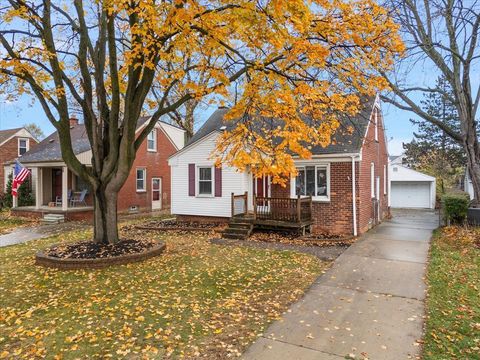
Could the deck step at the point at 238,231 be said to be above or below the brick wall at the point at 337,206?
below

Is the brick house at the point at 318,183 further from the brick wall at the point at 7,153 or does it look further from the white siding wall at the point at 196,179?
the brick wall at the point at 7,153

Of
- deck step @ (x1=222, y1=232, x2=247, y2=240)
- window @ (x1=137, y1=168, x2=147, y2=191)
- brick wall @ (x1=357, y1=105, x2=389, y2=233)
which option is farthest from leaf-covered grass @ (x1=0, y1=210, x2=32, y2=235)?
brick wall @ (x1=357, y1=105, x2=389, y2=233)

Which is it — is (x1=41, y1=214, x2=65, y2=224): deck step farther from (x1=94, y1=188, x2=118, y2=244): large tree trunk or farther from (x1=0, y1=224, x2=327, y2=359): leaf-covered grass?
(x1=94, y1=188, x2=118, y2=244): large tree trunk

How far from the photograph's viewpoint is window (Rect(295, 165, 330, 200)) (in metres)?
13.3

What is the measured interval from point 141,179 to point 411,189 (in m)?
20.9

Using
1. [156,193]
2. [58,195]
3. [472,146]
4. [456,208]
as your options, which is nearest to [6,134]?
[58,195]

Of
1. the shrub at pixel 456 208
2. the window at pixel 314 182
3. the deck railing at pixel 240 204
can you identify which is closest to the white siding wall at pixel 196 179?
the deck railing at pixel 240 204

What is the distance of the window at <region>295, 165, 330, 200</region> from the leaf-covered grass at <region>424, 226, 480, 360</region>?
14.0 feet

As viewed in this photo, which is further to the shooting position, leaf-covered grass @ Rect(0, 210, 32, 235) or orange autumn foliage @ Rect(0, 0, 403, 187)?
leaf-covered grass @ Rect(0, 210, 32, 235)

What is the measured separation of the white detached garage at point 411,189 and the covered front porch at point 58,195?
857 inches

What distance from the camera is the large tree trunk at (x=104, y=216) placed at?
9.53 meters

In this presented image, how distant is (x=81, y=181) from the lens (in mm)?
20578

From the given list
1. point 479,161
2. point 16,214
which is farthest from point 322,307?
point 16,214

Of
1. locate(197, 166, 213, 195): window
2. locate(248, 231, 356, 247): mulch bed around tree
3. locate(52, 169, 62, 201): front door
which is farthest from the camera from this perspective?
locate(52, 169, 62, 201): front door
